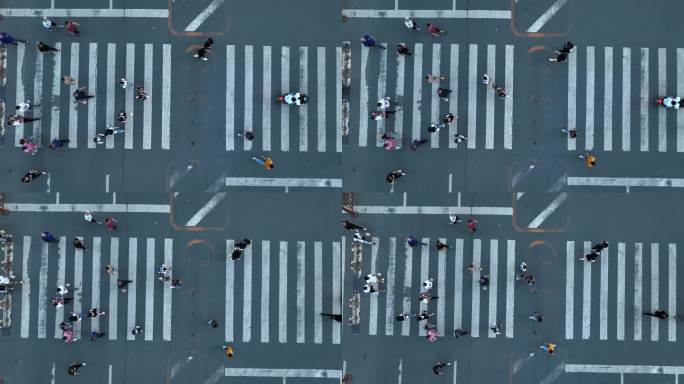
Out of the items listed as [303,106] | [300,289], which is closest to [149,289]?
[300,289]

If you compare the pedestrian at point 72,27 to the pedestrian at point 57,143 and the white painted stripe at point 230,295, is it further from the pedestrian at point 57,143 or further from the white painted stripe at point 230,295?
the white painted stripe at point 230,295

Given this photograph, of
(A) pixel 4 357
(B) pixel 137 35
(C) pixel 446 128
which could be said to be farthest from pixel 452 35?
(A) pixel 4 357

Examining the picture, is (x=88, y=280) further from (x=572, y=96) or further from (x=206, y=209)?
(x=572, y=96)

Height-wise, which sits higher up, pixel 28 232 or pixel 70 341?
pixel 28 232

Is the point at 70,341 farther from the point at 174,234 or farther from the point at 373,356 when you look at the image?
the point at 373,356

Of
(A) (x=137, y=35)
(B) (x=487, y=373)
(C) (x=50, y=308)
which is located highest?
(A) (x=137, y=35)

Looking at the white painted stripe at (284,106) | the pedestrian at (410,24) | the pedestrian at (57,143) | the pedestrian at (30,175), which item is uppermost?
the pedestrian at (410,24)

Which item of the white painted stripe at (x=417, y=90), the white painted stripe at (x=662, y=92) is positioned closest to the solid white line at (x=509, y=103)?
the white painted stripe at (x=417, y=90)
